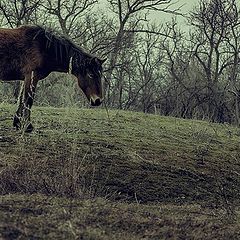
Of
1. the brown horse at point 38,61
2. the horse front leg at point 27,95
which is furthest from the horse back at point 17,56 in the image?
the horse front leg at point 27,95

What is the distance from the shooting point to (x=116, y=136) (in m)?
9.99

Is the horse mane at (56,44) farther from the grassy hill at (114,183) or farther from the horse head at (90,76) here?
the grassy hill at (114,183)

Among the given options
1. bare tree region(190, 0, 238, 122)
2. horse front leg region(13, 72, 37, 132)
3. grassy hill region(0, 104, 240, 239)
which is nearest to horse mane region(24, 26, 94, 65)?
horse front leg region(13, 72, 37, 132)

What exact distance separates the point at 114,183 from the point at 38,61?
2627mm

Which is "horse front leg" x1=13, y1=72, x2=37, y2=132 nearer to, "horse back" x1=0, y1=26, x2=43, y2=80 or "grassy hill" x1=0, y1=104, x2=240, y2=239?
"horse back" x1=0, y1=26, x2=43, y2=80

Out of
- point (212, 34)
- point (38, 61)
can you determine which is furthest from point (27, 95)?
point (212, 34)

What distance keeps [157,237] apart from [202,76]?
25.8m

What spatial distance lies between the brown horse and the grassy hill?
2.49 feet

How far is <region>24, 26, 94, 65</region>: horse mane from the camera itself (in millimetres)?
8891

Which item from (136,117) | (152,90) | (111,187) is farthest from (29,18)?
(111,187)

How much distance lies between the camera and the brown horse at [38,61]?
28.4 feet

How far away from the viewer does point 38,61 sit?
28.7 feet

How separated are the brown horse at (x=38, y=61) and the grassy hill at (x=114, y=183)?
2.49 ft

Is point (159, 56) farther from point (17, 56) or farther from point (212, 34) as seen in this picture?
point (17, 56)
